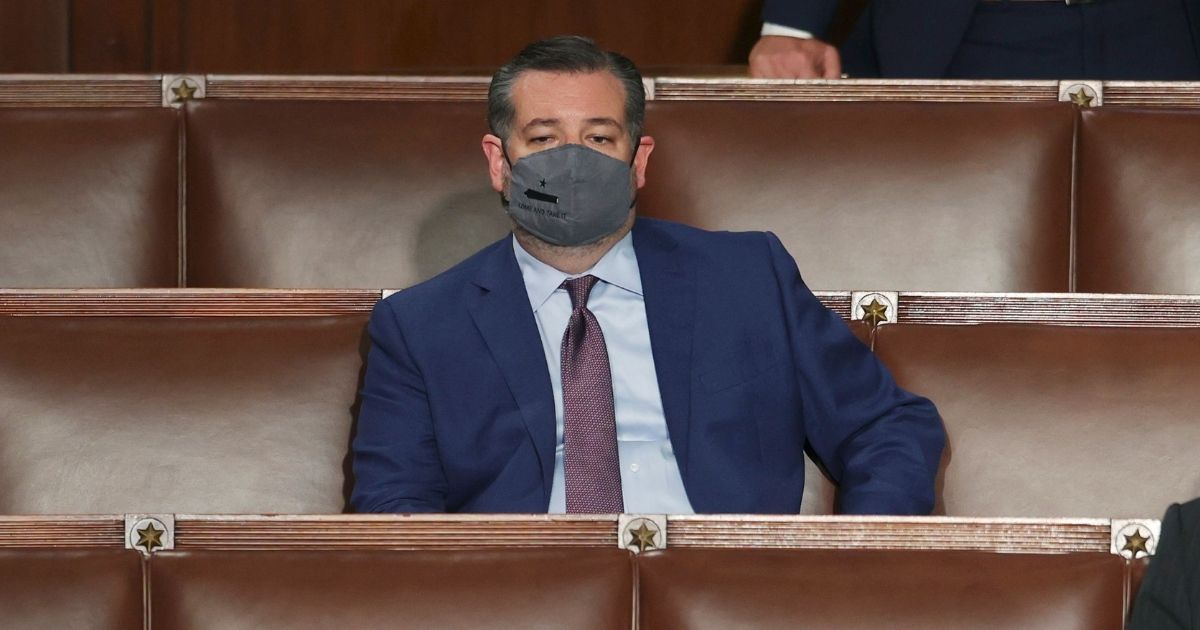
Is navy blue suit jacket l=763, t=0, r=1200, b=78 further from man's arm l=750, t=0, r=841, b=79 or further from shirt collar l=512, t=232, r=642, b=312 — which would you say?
shirt collar l=512, t=232, r=642, b=312

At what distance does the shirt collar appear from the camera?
0.81 meters

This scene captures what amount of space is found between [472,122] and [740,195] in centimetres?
17

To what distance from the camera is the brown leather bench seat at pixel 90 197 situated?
96 centimetres

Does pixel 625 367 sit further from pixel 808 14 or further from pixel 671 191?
pixel 808 14

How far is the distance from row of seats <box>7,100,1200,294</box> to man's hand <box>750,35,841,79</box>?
0.13 meters

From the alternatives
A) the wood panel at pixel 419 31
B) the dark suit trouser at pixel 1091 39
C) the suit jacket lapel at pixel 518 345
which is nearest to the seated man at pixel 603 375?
the suit jacket lapel at pixel 518 345

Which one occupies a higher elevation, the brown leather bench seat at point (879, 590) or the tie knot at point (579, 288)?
the tie knot at point (579, 288)

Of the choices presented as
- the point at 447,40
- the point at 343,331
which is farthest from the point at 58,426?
the point at 447,40

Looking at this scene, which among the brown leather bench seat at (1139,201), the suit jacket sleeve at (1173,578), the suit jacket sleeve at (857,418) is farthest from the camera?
the brown leather bench seat at (1139,201)

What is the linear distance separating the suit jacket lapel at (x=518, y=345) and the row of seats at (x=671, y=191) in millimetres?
166

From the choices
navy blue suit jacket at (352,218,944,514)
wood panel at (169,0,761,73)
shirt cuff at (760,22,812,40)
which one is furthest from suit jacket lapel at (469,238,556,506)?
wood panel at (169,0,761,73)

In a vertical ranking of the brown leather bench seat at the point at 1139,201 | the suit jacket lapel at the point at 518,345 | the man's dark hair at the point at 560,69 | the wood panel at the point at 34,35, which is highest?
the wood panel at the point at 34,35

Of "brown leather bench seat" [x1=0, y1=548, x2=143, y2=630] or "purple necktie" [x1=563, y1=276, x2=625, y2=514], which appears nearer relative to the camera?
"brown leather bench seat" [x1=0, y1=548, x2=143, y2=630]

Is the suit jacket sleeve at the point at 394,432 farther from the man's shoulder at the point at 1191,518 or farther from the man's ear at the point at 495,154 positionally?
the man's shoulder at the point at 1191,518
